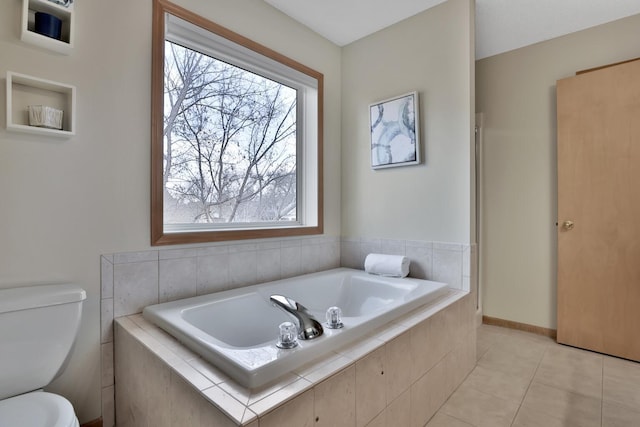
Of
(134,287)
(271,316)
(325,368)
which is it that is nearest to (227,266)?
(271,316)

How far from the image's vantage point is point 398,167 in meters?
2.35

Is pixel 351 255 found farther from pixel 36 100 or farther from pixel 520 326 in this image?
pixel 36 100

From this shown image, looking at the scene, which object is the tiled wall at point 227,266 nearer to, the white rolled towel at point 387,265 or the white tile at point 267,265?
the white tile at point 267,265

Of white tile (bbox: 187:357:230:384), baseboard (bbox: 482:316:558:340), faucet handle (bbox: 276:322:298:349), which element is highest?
faucet handle (bbox: 276:322:298:349)

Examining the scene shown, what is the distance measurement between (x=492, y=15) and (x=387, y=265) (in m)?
1.94

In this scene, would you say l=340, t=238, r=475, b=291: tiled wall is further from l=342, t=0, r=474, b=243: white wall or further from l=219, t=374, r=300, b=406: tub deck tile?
l=219, t=374, r=300, b=406: tub deck tile

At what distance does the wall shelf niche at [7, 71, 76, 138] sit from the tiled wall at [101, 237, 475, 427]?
583 mm

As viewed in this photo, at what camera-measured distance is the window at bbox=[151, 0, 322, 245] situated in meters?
1.69

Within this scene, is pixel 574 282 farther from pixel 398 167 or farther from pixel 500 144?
pixel 398 167

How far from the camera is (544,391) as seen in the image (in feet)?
5.78

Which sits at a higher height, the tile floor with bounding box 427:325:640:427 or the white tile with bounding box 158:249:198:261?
the white tile with bounding box 158:249:198:261

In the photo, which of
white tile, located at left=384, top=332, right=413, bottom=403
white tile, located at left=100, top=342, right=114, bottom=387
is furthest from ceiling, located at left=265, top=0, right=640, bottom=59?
white tile, located at left=100, top=342, right=114, bottom=387

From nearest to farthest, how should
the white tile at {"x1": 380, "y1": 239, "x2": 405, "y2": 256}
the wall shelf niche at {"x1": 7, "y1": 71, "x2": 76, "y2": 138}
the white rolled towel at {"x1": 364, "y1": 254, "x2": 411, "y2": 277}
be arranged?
the wall shelf niche at {"x1": 7, "y1": 71, "x2": 76, "y2": 138} → the white rolled towel at {"x1": 364, "y1": 254, "x2": 411, "y2": 277} → the white tile at {"x1": 380, "y1": 239, "x2": 405, "y2": 256}

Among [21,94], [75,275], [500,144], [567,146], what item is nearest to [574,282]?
[567,146]
